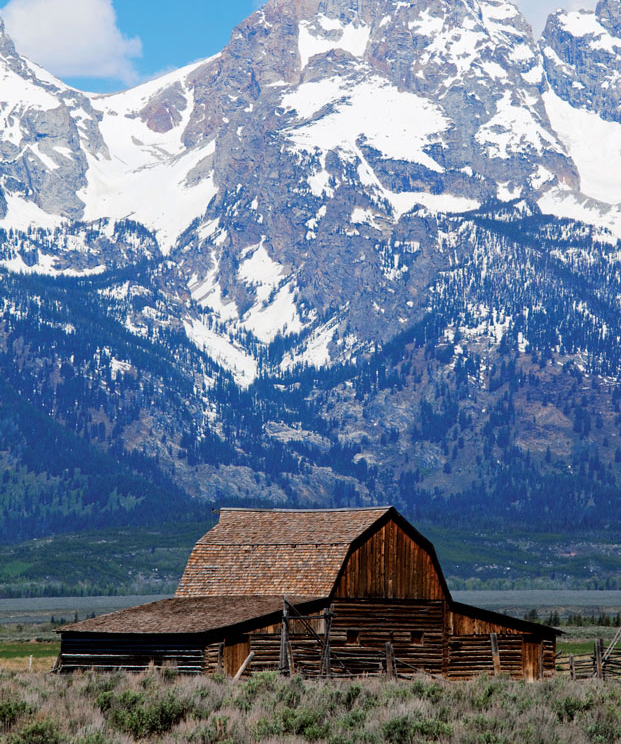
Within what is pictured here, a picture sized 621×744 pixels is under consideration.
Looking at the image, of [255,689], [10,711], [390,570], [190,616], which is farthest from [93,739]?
[390,570]

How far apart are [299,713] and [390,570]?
2629 cm

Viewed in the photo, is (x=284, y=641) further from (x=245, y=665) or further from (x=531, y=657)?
(x=531, y=657)

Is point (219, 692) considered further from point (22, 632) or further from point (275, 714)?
point (22, 632)

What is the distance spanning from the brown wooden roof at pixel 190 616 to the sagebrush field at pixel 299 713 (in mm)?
10762

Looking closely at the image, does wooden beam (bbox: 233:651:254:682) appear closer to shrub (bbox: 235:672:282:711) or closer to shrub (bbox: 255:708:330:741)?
shrub (bbox: 235:672:282:711)

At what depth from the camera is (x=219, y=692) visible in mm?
37406

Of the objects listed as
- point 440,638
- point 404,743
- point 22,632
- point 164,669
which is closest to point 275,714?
point 404,743

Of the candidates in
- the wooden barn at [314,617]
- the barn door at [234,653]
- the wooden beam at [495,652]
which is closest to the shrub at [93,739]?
the wooden barn at [314,617]

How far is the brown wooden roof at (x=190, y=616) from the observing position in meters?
51.8

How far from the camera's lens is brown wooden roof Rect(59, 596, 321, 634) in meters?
51.8

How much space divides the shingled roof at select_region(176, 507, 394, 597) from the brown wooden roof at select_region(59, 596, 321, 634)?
105 centimetres

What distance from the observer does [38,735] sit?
29.6 metres

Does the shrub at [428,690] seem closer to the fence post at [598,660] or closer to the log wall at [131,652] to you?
the log wall at [131,652]

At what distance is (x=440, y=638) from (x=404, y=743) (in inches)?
1117
